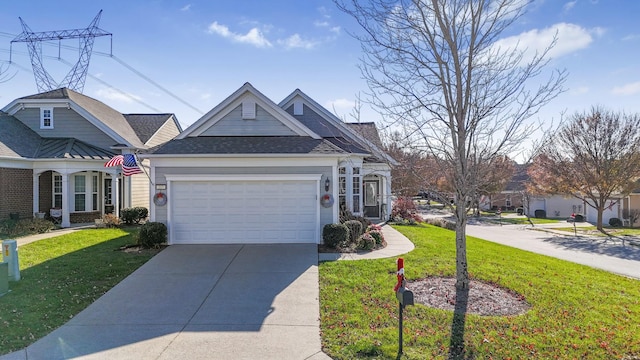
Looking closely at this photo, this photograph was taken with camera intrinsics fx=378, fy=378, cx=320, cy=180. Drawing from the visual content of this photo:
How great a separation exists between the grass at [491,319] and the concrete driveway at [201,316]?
53 cm

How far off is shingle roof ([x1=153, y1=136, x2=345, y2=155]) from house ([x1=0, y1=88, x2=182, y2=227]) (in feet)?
24.3

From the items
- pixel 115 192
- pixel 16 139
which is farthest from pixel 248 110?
pixel 16 139

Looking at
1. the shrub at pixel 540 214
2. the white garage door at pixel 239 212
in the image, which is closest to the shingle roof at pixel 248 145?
the white garage door at pixel 239 212

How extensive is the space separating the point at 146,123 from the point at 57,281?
58.9ft

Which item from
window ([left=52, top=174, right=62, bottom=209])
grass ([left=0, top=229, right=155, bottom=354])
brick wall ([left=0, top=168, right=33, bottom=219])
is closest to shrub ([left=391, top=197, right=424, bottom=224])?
grass ([left=0, top=229, right=155, bottom=354])

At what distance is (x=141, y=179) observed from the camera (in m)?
21.6

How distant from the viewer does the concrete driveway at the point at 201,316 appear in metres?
5.59

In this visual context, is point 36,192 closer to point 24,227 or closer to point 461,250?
point 24,227

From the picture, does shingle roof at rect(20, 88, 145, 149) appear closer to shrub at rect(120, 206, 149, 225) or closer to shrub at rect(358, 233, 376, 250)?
shrub at rect(120, 206, 149, 225)

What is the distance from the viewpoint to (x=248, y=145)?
43.4 feet

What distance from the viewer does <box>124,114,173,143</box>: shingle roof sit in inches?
935

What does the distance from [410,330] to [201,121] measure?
35.4 ft

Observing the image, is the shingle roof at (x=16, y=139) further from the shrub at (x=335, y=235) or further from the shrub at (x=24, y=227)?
the shrub at (x=335, y=235)

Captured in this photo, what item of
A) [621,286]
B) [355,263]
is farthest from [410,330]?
[621,286]
